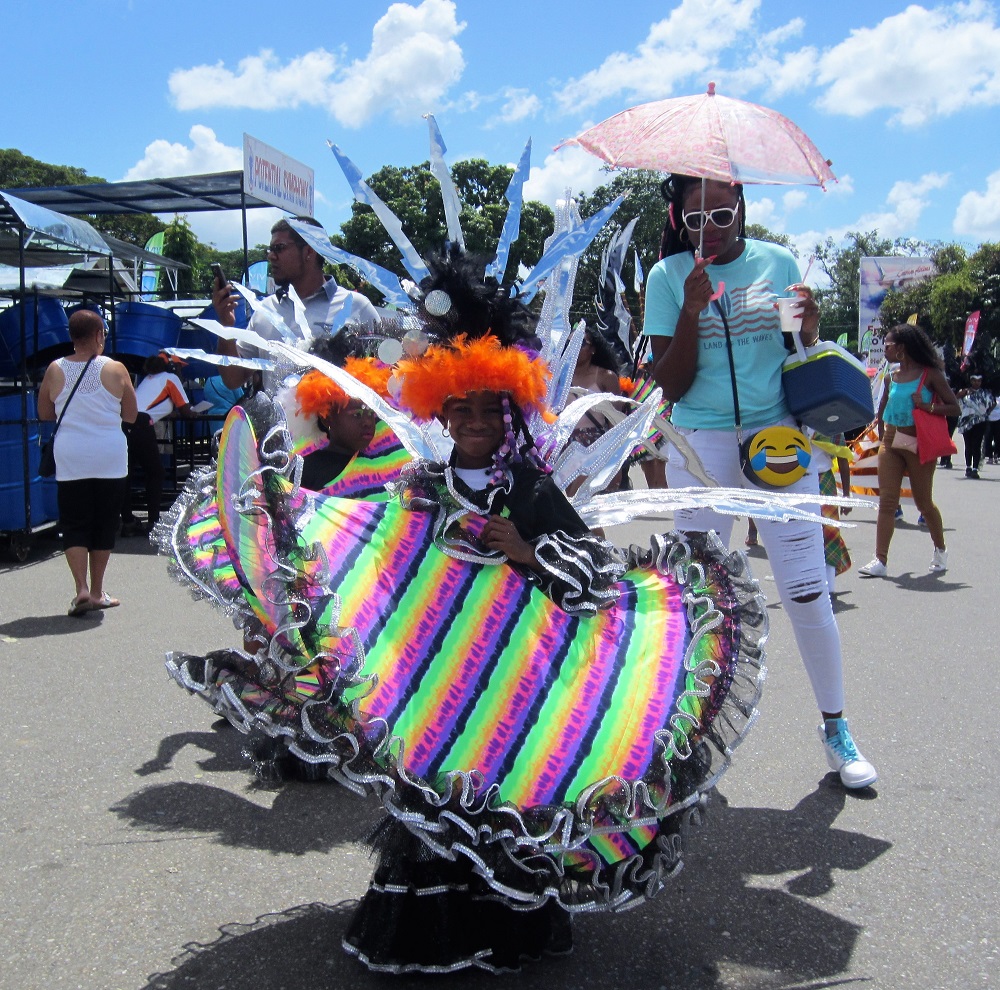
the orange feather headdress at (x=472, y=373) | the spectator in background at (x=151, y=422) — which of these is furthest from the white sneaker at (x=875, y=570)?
the spectator in background at (x=151, y=422)

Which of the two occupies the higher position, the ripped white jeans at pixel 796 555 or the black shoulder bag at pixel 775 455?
the black shoulder bag at pixel 775 455

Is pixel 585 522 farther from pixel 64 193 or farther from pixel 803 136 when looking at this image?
pixel 64 193

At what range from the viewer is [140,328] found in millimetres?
9719

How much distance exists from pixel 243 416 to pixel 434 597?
622 millimetres

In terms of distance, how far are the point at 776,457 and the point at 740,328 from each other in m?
0.44

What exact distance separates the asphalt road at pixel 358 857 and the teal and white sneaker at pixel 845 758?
Result: 2.8 inches

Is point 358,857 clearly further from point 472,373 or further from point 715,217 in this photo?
point 715,217

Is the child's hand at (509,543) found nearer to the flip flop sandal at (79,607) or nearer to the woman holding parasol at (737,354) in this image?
the woman holding parasol at (737,354)

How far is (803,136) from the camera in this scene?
3275mm

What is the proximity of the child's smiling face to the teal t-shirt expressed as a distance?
3.36ft

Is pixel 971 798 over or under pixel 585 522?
under

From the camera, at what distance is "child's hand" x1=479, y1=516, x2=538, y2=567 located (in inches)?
97.0

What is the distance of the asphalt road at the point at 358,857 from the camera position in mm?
2424

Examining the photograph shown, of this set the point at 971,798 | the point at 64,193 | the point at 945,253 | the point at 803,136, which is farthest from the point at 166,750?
the point at 945,253
